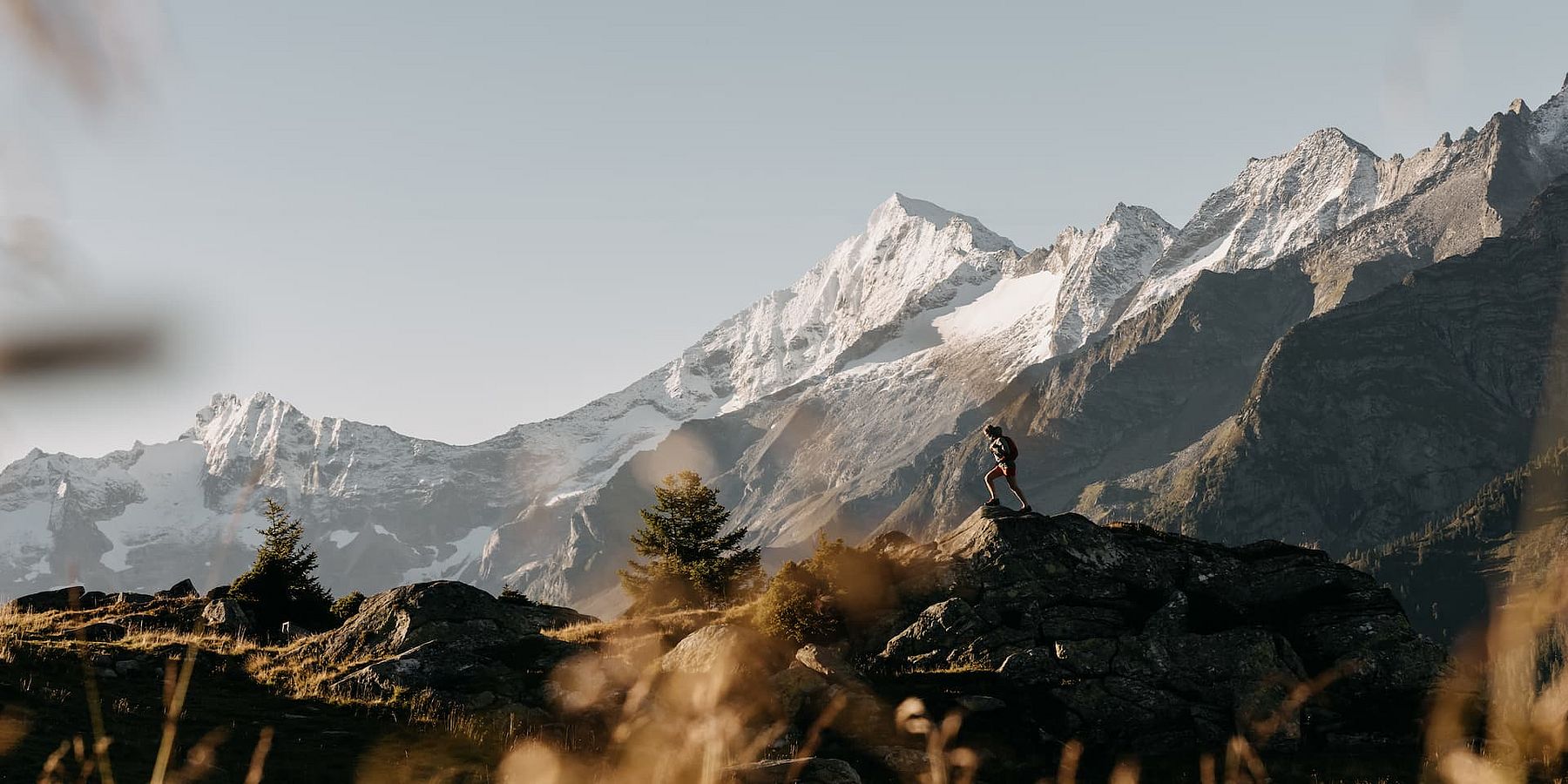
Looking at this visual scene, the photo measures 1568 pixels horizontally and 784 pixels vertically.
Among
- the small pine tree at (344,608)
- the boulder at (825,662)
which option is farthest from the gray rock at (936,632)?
the small pine tree at (344,608)

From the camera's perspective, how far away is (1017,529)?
34.5 metres

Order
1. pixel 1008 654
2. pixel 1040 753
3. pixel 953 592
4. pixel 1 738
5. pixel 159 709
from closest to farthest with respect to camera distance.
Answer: pixel 1 738, pixel 159 709, pixel 1040 753, pixel 1008 654, pixel 953 592

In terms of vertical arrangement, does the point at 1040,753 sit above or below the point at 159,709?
below

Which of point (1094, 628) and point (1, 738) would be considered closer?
point (1, 738)

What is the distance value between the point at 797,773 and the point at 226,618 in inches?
1052

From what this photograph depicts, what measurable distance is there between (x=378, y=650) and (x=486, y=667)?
4.03 m

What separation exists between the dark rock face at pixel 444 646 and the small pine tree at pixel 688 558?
38.1ft

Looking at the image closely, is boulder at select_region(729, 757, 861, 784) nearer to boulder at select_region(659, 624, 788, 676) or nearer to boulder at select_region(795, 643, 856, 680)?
boulder at select_region(795, 643, 856, 680)

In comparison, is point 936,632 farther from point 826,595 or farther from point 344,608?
point 344,608

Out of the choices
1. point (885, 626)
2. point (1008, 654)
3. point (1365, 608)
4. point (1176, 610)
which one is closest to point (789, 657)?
point (885, 626)

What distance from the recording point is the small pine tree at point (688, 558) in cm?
4934

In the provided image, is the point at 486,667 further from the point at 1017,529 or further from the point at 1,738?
the point at 1017,529

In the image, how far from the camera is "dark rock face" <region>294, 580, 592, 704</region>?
28625 millimetres

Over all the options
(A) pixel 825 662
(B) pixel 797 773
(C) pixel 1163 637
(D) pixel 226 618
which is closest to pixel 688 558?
(D) pixel 226 618
